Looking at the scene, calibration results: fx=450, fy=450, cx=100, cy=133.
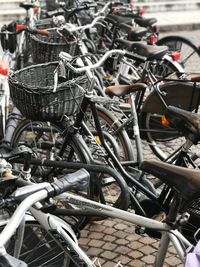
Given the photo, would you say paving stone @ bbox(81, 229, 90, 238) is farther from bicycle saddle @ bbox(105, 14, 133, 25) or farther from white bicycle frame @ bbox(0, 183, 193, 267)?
bicycle saddle @ bbox(105, 14, 133, 25)

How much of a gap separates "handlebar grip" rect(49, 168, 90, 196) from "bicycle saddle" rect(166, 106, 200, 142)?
1.14 m

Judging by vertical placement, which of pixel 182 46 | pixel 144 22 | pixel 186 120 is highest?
pixel 186 120

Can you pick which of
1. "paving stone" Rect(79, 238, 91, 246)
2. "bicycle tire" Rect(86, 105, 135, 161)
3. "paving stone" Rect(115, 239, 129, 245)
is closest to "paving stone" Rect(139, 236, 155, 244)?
"paving stone" Rect(115, 239, 129, 245)

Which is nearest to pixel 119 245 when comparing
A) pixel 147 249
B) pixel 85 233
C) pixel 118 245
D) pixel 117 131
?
pixel 118 245

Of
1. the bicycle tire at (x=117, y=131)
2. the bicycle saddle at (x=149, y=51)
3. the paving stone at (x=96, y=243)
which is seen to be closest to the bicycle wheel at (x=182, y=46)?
the bicycle saddle at (x=149, y=51)

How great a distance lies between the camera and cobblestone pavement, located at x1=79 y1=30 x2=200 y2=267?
3527 mm

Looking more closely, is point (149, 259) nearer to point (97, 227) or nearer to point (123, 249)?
point (123, 249)

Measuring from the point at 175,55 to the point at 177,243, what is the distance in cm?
400

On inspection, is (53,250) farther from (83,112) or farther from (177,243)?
(83,112)

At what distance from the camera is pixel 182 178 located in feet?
7.63

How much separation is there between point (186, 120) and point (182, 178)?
746mm

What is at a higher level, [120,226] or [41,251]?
[41,251]

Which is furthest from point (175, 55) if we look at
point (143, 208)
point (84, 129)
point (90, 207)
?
point (90, 207)

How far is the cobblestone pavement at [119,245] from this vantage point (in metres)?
3.53
